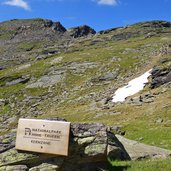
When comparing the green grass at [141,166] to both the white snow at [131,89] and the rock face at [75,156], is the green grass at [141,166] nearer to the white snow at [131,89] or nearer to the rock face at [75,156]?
the rock face at [75,156]

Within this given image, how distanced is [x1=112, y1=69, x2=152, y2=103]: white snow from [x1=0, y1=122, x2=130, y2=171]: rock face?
132 ft

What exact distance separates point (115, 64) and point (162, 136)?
6138cm

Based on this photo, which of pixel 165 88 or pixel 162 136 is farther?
pixel 165 88

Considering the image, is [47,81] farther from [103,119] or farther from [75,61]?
[103,119]

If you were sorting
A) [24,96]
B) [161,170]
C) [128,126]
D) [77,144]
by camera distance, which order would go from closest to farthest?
1. [161,170]
2. [77,144]
3. [128,126]
4. [24,96]

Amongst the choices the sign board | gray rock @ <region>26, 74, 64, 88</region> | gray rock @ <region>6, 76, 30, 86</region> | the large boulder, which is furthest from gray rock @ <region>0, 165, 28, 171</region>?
gray rock @ <region>6, 76, 30, 86</region>

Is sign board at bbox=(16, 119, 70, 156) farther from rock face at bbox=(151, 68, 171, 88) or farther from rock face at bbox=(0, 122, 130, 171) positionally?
rock face at bbox=(151, 68, 171, 88)

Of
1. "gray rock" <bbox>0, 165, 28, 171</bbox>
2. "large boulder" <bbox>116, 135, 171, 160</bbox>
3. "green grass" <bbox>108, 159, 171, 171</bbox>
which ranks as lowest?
"gray rock" <bbox>0, 165, 28, 171</bbox>

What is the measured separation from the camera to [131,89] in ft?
216

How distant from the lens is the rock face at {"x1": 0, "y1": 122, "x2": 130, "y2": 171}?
Result: 18.6m

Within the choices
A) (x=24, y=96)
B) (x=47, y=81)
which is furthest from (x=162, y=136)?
(x=47, y=81)

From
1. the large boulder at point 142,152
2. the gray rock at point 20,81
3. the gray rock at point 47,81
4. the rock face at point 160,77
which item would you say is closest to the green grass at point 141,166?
the large boulder at point 142,152

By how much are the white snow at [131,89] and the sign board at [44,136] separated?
134 feet

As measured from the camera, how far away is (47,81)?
90125 mm
